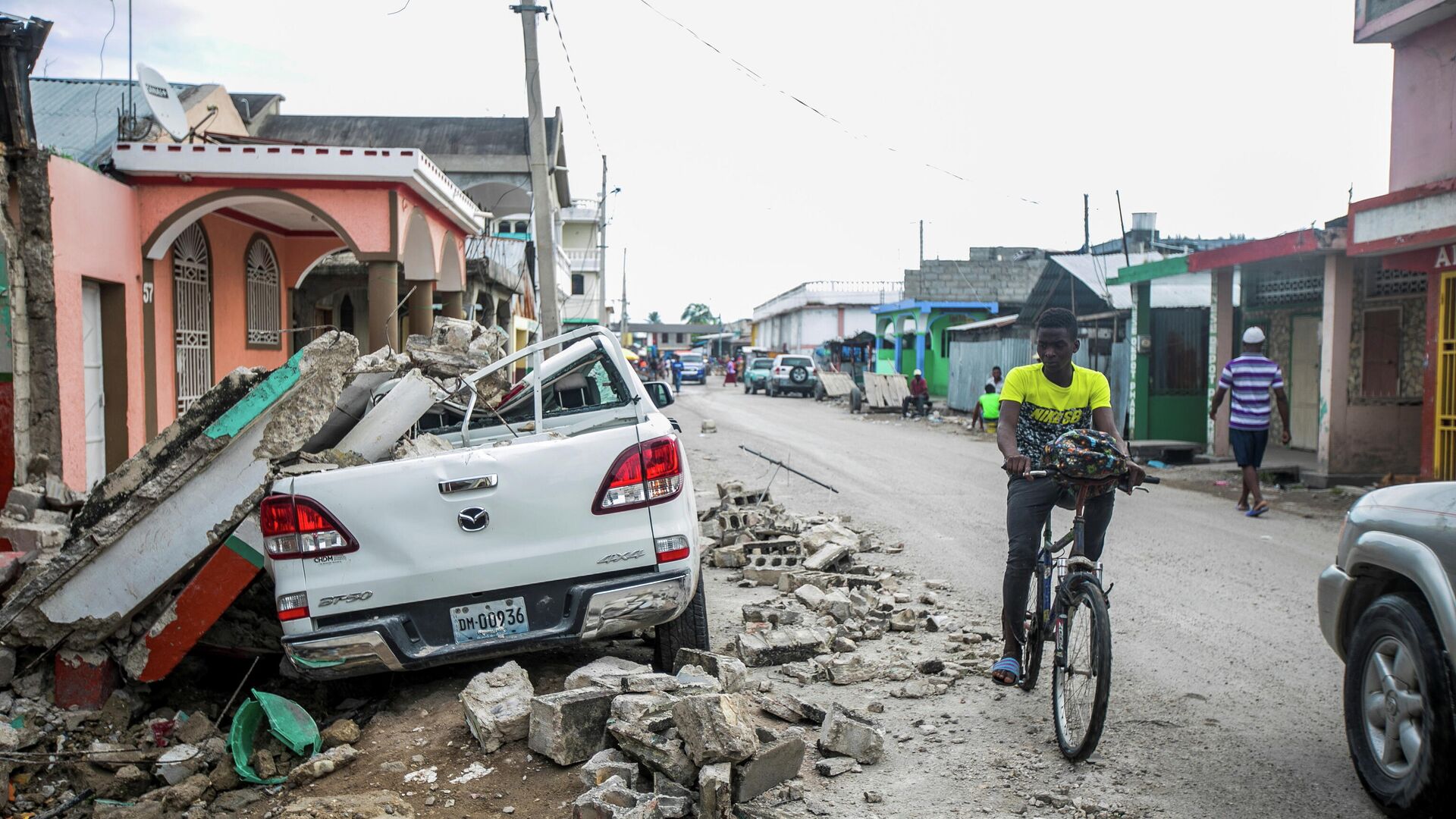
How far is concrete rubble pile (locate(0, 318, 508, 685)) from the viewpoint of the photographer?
500 centimetres

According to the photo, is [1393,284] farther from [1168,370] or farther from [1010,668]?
[1010,668]

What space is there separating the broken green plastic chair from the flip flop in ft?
9.98

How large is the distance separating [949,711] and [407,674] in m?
2.66

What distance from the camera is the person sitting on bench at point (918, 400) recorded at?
29688 mm

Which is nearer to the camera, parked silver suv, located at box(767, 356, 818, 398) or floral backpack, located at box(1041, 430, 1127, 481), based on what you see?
floral backpack, located at box(1041, 430, 1127, 481)

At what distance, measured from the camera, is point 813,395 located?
43.2 meters

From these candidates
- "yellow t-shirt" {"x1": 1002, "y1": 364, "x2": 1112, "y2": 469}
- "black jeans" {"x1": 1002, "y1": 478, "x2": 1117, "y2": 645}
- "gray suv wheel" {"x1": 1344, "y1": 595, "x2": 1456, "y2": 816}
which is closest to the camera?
"gray suv wheel" {"x1": 1344, "y1": 595, "x2": 1456, "y2": 816}

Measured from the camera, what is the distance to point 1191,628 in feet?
20.5

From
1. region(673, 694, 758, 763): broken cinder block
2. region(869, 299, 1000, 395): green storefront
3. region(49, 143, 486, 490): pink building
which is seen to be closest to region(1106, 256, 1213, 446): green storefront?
region(49, 143, 486, 490): pink building

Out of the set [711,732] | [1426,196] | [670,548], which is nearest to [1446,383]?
[1426,196]

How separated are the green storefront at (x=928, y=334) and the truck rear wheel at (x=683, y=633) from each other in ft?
110

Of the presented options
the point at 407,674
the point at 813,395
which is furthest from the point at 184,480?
the point at 813,395

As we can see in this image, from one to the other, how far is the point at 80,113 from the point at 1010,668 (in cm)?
1247

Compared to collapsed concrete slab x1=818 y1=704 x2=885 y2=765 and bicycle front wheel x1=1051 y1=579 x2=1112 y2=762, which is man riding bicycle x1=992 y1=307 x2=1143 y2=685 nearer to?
bicycle front wheel x1=1051 y1=579 x2=1112 y2=762
